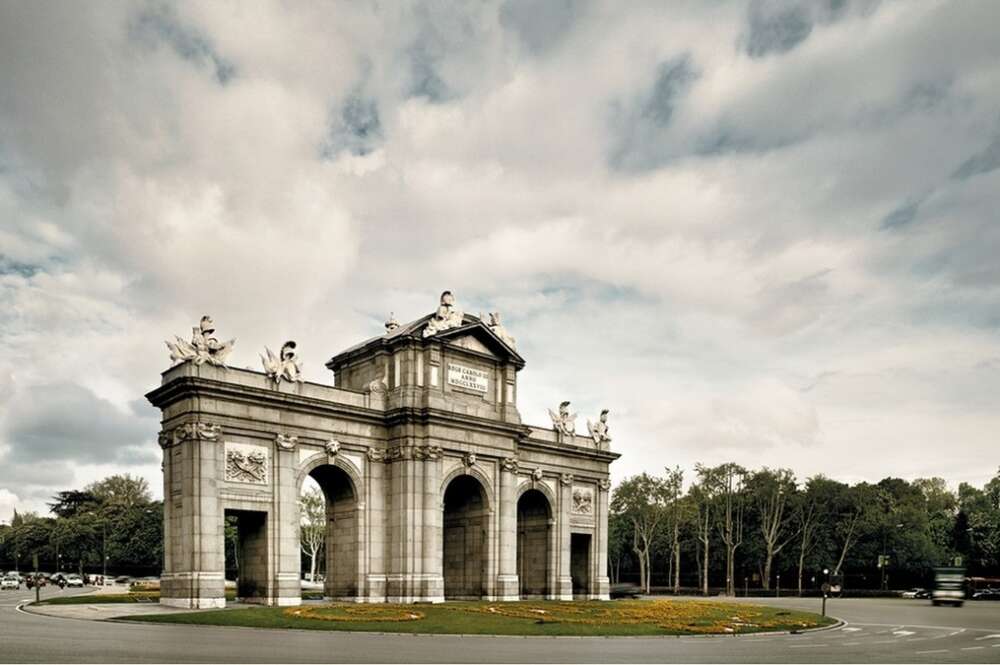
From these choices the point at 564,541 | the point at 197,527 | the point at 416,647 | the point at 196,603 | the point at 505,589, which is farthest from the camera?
the point at 564,541

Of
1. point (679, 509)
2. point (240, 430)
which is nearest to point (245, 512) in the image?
point (240, 430)

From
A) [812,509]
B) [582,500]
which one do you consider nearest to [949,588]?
[812,509]

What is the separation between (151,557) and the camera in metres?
125

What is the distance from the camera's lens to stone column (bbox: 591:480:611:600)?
7075 centimetres

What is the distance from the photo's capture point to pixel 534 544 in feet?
226

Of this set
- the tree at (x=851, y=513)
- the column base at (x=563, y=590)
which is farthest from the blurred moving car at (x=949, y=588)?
the column base at (x=563, y=590)

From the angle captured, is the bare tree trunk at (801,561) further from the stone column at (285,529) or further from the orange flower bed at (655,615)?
the stone column at (285,529)

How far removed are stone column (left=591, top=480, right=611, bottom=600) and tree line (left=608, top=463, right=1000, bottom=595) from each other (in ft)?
128

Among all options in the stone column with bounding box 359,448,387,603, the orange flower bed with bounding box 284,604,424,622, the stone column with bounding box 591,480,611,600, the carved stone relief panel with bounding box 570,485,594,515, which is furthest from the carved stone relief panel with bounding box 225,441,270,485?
the stone column with bounding box 591,480,611,600

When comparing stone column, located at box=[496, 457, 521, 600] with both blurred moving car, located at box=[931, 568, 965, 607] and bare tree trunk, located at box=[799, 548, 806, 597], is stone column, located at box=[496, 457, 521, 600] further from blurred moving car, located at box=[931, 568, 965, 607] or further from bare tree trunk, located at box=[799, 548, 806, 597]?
bare tree trunk, located at box=[799, 548, 806, 597]

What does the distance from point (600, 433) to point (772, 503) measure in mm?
47570

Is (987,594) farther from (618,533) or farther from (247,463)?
(247,463)

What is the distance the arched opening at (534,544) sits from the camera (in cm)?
6706

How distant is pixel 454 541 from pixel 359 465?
37.5 ft
